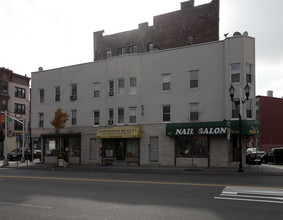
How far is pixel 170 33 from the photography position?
3681 centimetres

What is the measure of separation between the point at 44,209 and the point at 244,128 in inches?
743

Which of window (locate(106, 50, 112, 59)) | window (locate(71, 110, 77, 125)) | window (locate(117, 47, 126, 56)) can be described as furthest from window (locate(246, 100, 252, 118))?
window (locate(106, 50, 112, 59))

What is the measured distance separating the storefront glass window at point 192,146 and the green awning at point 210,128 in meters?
0.94

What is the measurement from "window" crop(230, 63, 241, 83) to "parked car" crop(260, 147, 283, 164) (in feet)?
28.6

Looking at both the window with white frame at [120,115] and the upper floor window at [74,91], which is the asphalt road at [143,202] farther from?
the upper floor window at [74,91]

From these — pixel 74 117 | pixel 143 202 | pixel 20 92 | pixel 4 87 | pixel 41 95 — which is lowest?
pixel 143 202

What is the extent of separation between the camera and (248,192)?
11.0m


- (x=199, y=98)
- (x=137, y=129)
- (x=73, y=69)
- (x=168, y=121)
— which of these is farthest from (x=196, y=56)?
(x=73, y=69)

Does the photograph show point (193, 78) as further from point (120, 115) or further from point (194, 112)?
point (120, 115)

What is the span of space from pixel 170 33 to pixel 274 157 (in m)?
18.1

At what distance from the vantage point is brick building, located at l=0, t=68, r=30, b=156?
56.2 meters

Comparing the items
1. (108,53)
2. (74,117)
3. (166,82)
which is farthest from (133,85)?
(108,53)

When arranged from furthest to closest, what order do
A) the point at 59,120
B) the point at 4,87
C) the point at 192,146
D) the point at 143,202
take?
the point at 4,87 → the point at 59,120 → the point at 192,146 → the point at 143,202

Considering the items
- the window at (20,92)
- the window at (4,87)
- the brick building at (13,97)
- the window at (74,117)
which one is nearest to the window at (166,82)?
the window at (74,117)
